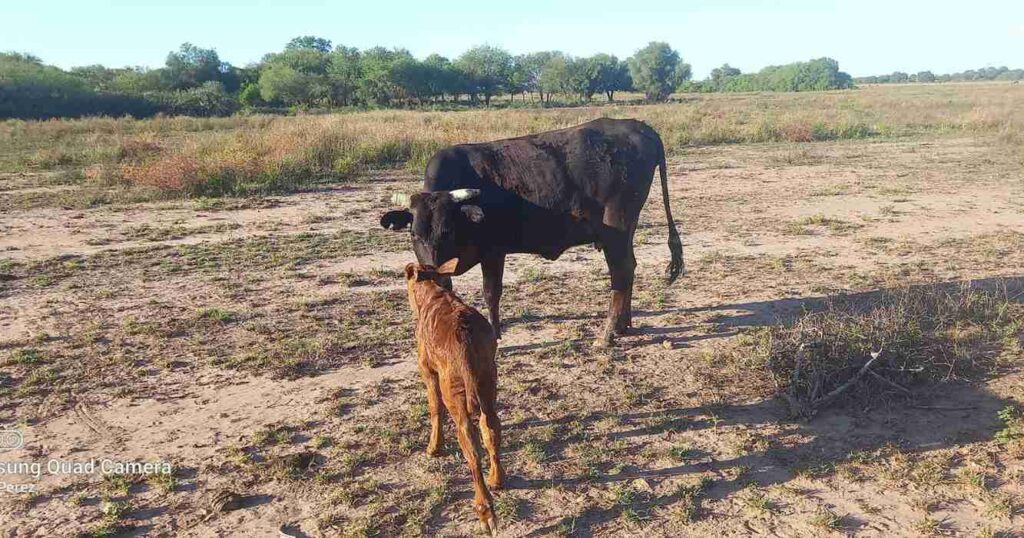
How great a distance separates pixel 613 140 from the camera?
19.0 feet

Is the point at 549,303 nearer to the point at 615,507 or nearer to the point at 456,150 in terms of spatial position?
the point at 456,150

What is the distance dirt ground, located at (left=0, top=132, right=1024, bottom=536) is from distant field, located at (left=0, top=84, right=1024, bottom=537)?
0.02 metres

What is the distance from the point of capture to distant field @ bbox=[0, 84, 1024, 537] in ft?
11.5

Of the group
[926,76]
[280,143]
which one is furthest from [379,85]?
[926,76]

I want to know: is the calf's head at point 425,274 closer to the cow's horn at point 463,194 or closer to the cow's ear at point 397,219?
the cow's horn at point 463,194

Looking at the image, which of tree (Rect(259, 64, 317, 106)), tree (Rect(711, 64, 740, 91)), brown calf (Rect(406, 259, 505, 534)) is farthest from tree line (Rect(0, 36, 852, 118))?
brown calf (Rect(406, 259, 505, 534))

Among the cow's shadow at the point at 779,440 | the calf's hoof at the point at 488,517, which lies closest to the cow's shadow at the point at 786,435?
the cow's shadow at the point at 779,440

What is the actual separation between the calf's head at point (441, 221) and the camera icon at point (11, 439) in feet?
9.65

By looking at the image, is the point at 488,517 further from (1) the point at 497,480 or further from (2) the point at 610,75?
(2) the point at 610,75

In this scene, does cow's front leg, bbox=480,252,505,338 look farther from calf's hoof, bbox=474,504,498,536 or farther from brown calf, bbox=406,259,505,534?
calf's hoof, bbox=474,504,498,536

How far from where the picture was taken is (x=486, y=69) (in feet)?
213

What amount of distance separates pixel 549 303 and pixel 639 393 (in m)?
2.28

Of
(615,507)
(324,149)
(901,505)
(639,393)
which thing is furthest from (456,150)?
(324,149)

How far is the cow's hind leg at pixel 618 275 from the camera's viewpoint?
18.9 ft
